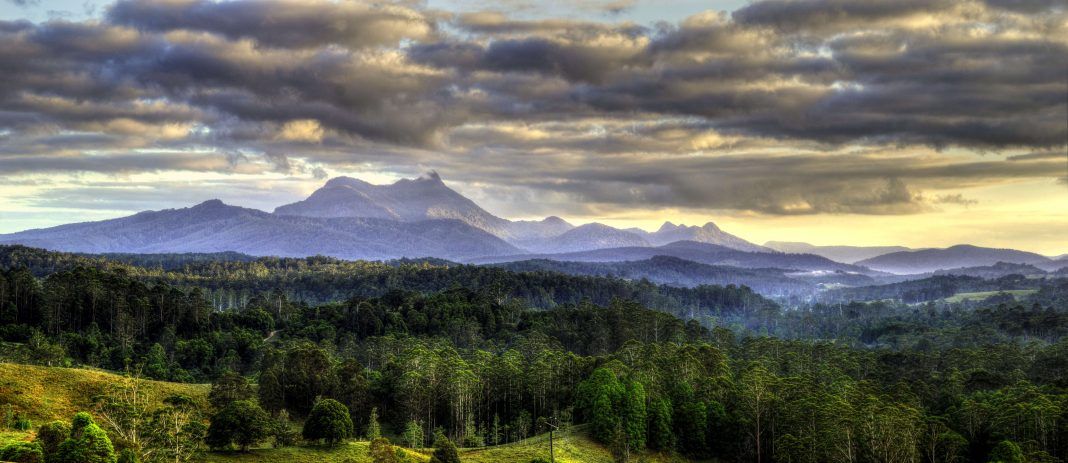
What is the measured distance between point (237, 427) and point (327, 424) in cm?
965

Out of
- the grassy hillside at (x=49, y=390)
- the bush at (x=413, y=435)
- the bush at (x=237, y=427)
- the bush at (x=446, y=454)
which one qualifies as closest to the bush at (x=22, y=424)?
the grassy hillside at (x=49, y=390)

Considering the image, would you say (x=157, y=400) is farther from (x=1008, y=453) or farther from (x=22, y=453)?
(x=1008, y=453)

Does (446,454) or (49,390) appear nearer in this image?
(446,454)

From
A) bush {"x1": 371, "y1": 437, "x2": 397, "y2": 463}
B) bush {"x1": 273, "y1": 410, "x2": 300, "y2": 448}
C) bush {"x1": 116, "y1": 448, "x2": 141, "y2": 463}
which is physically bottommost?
bush {"x1": 273, "y1": 410, "x2": 300, "y2": 448}

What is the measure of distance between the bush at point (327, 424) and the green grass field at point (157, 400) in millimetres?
1343

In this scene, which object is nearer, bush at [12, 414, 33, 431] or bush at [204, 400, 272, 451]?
bush at [12, 414, 33, 431]

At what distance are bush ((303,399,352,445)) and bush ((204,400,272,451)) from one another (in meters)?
6.24

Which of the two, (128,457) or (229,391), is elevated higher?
(128,457)

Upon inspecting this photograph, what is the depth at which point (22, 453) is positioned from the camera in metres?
45.4

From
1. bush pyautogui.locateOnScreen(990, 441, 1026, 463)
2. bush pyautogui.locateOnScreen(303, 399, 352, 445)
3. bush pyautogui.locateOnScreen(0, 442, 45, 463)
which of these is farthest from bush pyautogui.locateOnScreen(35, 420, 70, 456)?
bush pyautogui.locateOnScreen(990, 441, 1026, 463)

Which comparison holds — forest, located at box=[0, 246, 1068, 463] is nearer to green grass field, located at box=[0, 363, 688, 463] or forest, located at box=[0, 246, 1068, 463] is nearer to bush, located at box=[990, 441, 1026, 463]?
bush, located at box=[990, 441, 1026, 463]

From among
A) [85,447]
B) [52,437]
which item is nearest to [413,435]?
[52,437]

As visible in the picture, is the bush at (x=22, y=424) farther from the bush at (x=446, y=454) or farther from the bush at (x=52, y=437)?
the bush at (x=446, y=454)

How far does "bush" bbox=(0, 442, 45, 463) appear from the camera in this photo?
45.0 m
